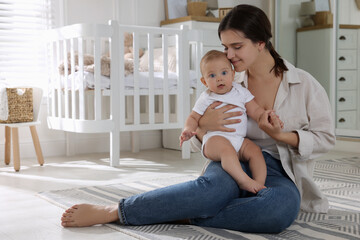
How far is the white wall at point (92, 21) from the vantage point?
346 centimetres

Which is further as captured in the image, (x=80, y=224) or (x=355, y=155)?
(x=355, y=155)

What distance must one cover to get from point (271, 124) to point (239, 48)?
258 mm

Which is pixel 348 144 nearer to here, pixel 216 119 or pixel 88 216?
pixel 216 119

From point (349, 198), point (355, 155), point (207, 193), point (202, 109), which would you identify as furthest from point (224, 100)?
point (355, 155)

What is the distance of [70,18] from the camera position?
11.7ft

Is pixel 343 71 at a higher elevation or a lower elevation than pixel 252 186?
higher

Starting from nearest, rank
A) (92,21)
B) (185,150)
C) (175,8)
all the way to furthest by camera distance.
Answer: (185,150) → (92,21) → (175,8)

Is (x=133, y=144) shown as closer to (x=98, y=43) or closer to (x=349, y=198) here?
(x=98, y=43)

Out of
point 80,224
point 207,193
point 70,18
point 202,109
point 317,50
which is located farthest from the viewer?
point 317,50

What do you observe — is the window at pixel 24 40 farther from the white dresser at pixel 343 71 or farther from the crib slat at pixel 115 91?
the white dresser at pixel 343 71

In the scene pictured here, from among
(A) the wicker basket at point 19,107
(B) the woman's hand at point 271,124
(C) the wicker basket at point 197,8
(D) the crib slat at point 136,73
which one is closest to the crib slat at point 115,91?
(D) the crib slat at point 136,73

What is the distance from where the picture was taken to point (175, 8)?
3920mm

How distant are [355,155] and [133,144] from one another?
1.53 metres

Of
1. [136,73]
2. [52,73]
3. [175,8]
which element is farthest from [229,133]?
[175,8]
